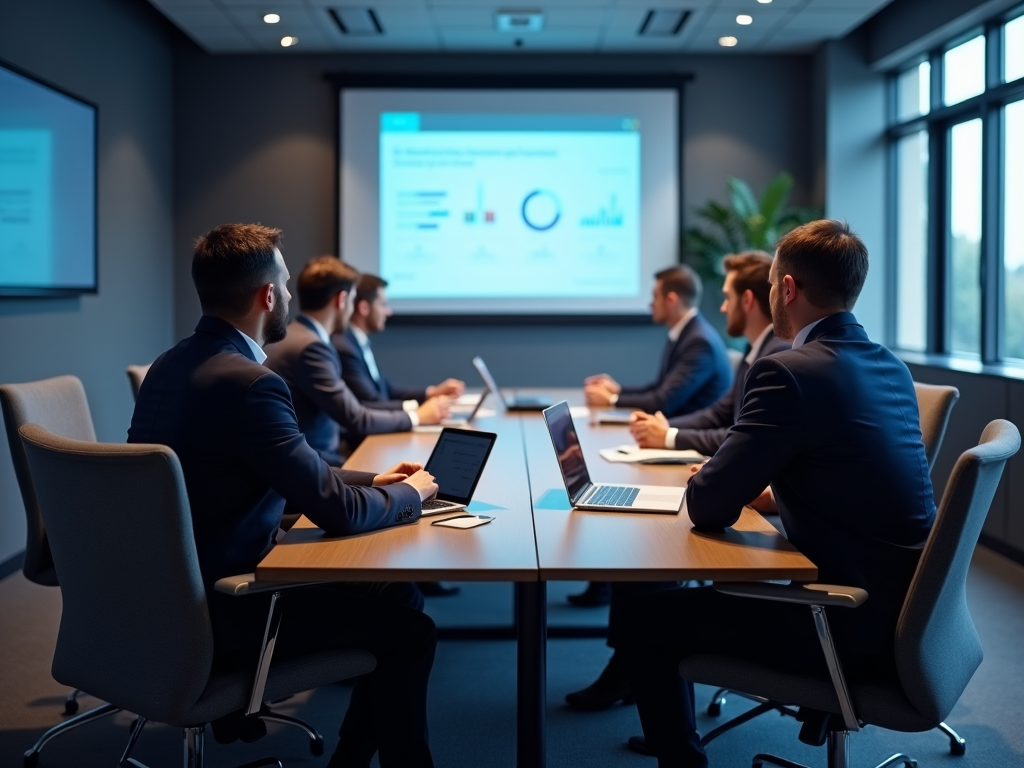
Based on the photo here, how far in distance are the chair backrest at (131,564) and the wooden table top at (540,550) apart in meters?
0.17

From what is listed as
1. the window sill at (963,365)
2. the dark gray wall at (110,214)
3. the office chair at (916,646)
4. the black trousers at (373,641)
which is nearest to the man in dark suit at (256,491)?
the black trousers at (373,641)

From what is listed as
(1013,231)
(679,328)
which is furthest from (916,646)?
(1013,231)

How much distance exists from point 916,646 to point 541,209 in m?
5.72

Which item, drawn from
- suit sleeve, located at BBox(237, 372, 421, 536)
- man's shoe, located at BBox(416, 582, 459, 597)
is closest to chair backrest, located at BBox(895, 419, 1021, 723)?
suit sleeve, located at BBox(237, 372, 421, 536)

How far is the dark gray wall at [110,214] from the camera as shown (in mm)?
4801

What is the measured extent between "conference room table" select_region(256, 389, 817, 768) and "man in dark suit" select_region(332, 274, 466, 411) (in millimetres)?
2043

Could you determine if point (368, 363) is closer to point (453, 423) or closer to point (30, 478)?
point (453, 423)

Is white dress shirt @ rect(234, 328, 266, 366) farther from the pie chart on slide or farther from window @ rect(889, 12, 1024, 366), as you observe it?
the pie chart on slide

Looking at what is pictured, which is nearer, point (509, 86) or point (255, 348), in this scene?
point (255, 348)

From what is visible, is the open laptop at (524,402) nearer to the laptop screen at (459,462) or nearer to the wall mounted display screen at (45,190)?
the laptop screen at (459,462)

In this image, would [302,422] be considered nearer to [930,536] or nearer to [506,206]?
[930,536]

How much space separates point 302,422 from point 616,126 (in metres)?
4.20

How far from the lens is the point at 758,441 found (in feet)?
6.95

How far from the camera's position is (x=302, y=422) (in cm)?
399
